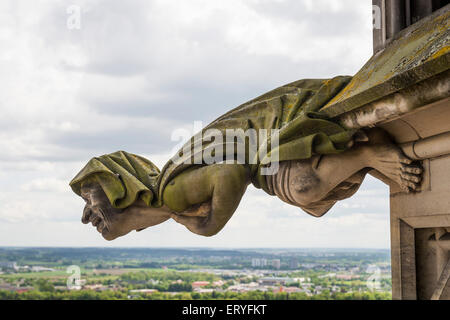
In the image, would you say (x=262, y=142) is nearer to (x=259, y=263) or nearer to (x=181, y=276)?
(x=181, y=276)

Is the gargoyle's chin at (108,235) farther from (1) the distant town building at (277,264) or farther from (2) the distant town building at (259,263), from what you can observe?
(2) the distant town building at (259,263)

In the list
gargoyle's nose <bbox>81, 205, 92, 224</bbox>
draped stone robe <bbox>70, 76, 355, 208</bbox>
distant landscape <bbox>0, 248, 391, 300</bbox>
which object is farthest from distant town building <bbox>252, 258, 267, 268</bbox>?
draped stone robe <bbox>70, 76, 355, 208</bbox>

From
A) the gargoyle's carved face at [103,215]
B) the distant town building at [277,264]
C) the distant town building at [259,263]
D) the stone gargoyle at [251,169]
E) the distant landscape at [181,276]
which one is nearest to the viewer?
the stone gargoyle at [251,169]

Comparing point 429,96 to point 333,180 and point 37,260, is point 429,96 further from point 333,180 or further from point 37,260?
point 37,260

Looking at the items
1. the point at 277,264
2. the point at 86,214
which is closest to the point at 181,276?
the point at 277,264

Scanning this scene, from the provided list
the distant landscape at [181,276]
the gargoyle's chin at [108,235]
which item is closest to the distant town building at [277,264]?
the distant landscape at [181,276]

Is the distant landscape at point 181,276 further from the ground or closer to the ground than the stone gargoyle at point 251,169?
closer to the ground

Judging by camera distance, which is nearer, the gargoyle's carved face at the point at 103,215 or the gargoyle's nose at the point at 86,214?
the gargoyle's carved face at the point at 103,215
